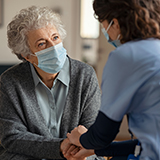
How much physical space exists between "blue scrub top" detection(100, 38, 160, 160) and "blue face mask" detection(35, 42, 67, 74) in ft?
2.44

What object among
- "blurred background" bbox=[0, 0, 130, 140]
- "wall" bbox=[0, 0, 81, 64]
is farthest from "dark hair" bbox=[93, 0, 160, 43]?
"wall" bbox=[0, 0, 81, 64]

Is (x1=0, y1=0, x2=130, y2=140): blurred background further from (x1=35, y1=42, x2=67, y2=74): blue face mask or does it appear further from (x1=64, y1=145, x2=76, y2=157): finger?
(x1=64, y1=145, x2=76, y2=157): finger

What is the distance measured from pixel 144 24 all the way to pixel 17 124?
3.10ft

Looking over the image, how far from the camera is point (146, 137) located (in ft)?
3.53

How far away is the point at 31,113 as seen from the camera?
5.63 feet

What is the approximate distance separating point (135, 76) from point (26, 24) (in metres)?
0.91

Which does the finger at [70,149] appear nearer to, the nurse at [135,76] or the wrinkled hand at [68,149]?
the wrinkled hand at [68,149]

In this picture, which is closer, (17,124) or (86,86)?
(17,124)

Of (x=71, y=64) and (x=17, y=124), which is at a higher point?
(x=71, y=64)

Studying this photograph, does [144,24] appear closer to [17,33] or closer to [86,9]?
[17,33]

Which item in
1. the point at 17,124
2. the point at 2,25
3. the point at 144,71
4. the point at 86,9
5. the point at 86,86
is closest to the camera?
the point at 144,71

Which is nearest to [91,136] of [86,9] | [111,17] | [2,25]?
[111,17]

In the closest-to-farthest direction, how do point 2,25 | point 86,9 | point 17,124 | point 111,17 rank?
point 111,17 → point 17,124 → point 2,25 → point 86,9

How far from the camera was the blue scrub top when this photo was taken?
1.05m
